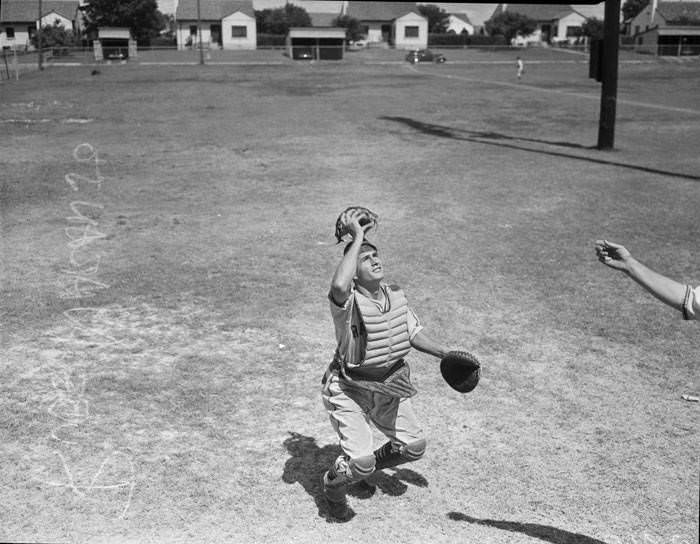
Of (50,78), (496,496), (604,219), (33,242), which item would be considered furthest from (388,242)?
(50,78)

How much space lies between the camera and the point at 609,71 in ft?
62.7

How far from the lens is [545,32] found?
11131cm

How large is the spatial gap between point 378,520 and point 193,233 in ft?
25.7

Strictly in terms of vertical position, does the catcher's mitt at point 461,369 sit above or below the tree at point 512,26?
below

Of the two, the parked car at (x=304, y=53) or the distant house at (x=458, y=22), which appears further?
the distant house at (x=458, y=22)

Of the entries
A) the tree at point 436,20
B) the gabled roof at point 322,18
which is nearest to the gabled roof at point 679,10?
the tree at point 436,20

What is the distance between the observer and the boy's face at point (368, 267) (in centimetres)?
461

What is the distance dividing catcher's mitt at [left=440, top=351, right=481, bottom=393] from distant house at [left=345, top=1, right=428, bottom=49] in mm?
88424

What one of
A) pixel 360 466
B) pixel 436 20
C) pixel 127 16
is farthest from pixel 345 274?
pixel 436 20

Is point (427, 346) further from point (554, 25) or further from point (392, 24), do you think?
point (554, 25)

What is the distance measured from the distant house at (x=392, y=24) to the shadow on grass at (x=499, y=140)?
225 feet

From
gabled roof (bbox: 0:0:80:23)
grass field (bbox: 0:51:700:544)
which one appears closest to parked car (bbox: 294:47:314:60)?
gabled roof (bbox: 0:0:80:23)

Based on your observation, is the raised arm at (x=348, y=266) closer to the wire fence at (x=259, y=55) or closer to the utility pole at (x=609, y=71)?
the utility pole at (x=609, y=71)

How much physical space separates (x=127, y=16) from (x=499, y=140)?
4084 centimetres
